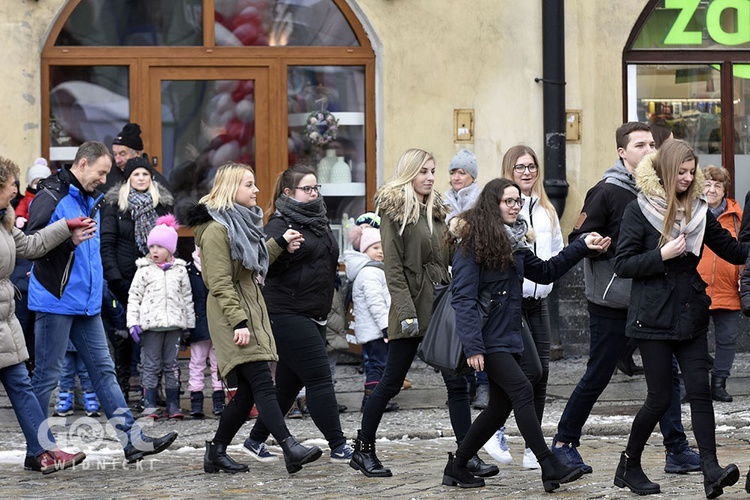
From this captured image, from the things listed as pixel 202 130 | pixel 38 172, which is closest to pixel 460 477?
pixel 38 172

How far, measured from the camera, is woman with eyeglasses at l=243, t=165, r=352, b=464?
8.42 m

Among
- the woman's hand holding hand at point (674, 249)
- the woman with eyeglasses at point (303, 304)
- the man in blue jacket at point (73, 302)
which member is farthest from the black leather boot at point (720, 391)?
the man in blue jacket at point (73, 302)

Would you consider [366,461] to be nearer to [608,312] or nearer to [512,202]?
[608,312]

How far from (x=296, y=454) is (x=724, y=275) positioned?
4.94 m

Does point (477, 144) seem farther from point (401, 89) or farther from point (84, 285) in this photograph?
point (84, 285)

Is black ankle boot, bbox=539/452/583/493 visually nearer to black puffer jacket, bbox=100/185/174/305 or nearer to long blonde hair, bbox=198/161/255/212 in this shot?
long blonde hair, bbox=198/161/255/212

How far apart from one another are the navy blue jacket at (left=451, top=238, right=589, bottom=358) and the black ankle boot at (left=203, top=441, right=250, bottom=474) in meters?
1.66

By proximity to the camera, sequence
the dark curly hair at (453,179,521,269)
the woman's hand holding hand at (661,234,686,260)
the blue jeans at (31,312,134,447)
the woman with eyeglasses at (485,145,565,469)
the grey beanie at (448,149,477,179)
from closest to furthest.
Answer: the woman's hand holding hand at (661,234,686,260)
the dark curly hair at (453,179,521,269)
the woman with eyeglasses at (485,145,565,469)
the blue jeans at (31,312,134,447)
the grey beanie at (448,149,477,179)

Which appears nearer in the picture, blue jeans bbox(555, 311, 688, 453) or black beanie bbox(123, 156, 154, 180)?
blue jeans bbox(555, 311, 688, 453)

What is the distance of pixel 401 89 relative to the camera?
13305 mm

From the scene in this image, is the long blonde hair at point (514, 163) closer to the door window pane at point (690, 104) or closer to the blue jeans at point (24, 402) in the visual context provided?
the blue jeans at point (24, 402)

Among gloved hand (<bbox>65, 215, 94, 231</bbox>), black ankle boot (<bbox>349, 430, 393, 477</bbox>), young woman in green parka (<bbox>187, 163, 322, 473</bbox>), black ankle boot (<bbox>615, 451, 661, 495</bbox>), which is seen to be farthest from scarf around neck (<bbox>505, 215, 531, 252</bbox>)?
gloved hand (<bbox>65, 215, 94, 231</bbox>)

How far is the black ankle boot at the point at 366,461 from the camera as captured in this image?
8.11 m

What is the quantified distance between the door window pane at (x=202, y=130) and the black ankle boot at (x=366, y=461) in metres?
5.52
